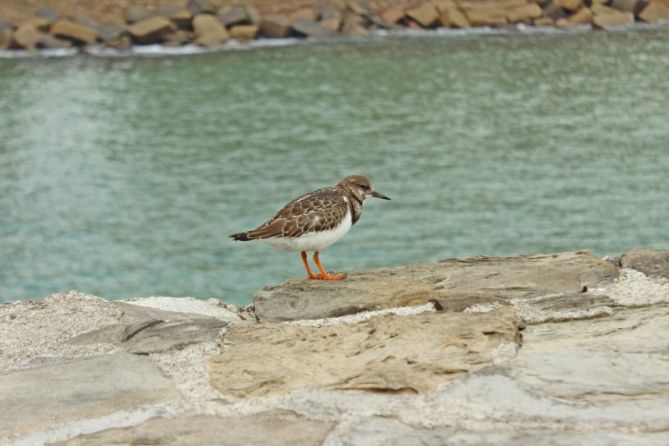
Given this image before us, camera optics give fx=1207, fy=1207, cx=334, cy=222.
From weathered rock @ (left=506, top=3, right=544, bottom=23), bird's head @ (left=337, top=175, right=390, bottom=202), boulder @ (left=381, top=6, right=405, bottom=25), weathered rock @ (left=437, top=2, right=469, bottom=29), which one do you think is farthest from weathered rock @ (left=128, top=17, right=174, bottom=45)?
bird's head @ (left=337, top=175, right=390, bottom=202)

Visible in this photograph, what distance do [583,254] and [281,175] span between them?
1437 centimetres

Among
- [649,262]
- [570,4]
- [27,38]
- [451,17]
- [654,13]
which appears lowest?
[27,38]

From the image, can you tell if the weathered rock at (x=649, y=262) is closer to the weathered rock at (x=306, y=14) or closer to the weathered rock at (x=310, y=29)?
the weathered rock at (x=310, y=29)

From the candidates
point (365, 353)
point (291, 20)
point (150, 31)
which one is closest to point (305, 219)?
point (365, 353)

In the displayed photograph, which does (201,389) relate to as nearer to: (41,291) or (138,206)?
(41,291)

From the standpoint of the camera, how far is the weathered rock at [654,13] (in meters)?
39.2

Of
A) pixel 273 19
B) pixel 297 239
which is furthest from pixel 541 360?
pixel 273 19

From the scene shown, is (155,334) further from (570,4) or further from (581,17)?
(570,4)

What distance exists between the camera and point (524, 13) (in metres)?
39.5

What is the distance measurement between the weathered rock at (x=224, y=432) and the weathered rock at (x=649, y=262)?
2.10 meters

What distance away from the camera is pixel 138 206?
18438mm

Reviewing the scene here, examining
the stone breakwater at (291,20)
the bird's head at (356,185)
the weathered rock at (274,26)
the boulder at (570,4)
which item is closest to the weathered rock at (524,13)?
the stone breakwater at (291,20)

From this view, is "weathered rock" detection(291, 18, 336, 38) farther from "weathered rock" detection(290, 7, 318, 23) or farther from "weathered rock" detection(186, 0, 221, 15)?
"weathered rock" detection(186, 0, 221, 15)

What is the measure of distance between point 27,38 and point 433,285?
104 feet
